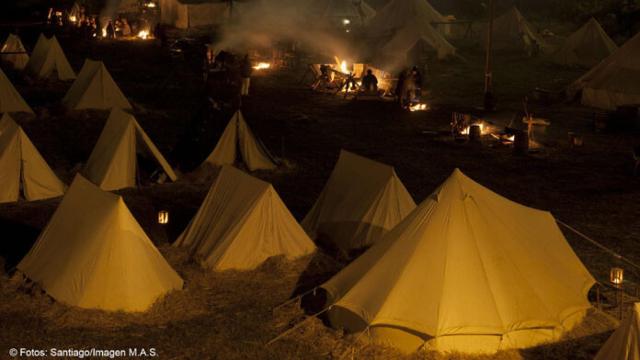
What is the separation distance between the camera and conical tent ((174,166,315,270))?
13.4 metres

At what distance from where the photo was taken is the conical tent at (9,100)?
25.9 m

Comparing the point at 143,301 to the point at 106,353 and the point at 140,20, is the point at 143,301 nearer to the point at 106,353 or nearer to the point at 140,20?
the point at 106,353

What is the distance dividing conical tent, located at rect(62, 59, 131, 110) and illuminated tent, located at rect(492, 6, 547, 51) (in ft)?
72.1

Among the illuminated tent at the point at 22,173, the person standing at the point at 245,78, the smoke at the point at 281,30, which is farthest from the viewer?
the smoke at the point at 281,30

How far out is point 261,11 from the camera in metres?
50.4

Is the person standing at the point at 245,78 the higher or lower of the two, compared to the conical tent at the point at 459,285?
higher

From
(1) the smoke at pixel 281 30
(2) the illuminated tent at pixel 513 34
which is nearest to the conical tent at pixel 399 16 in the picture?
(1) the smoke at pixel 281 30

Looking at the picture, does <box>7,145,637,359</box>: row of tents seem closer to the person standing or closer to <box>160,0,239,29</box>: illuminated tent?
the person standing

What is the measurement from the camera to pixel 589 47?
36.8 m

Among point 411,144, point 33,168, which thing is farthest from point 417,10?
point 33,168

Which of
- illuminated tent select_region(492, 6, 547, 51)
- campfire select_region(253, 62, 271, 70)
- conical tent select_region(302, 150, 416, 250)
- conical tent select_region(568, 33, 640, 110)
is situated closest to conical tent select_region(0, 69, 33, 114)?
campfire select_region(253, 62, 271, 70)

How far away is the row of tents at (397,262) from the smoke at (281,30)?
26.0m

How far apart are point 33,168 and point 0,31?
34795 millimetres

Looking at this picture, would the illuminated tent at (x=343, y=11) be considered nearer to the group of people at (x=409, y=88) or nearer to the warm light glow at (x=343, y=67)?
the warm light glow at (x=343, y=67)
